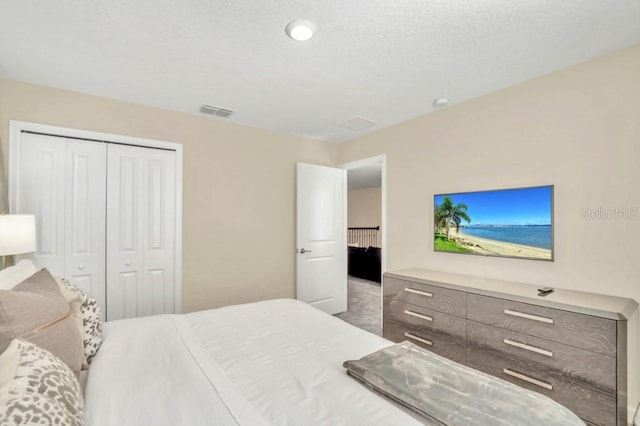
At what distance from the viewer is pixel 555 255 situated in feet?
7.59

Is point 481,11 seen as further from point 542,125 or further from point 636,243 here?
point 636,243

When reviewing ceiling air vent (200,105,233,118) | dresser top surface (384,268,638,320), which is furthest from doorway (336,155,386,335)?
ceiling air vent (200,105,233,118)

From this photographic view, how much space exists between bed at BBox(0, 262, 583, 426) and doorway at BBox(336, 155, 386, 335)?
2311 mm

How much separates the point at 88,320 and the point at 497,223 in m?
3.00

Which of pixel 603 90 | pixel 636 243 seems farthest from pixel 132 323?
pixel 603 90

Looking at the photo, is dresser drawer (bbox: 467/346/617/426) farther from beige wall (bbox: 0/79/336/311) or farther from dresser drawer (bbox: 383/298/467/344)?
beige wall (bbox: 0/79/336/311)

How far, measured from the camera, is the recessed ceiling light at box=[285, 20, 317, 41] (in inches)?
69.3

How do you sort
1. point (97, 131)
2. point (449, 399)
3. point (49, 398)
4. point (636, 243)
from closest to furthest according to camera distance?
1. point (49, 398)
2. point (449, 399)
3. point (636, 243)
4. point (97, 131)

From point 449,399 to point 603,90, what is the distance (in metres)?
2.44

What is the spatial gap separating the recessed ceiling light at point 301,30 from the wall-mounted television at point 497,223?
2.03 metres

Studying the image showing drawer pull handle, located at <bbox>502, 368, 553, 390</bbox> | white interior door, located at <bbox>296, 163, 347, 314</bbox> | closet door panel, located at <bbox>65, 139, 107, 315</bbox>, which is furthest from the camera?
white interior door, located at <bbox>296, 163, 347, 314</bbox>

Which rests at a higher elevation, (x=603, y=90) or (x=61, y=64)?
(x=61, y=64)

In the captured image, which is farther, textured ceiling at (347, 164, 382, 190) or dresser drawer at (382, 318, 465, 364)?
textured ceiling at (347, 164, 382, 190)

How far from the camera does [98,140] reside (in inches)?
111
